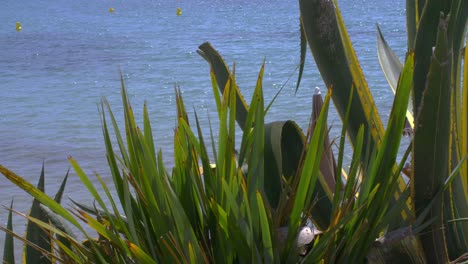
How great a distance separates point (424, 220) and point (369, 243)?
0.59ft

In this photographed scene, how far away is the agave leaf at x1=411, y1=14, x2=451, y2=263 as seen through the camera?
1.52m

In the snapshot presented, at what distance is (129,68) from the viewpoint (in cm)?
1301

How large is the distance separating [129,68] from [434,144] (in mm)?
11634

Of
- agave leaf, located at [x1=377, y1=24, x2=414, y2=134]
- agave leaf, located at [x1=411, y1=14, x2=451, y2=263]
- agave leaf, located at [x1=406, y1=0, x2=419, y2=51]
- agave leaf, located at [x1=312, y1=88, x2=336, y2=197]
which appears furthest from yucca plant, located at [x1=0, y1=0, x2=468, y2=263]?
agave leaf, located at [x1=377, y1=24, x2=414, y2=134]

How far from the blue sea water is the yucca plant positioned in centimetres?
20

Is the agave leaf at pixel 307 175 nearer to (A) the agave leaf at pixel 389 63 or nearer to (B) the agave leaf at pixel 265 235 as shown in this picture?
(B) the agave leaf at pixel 265 235

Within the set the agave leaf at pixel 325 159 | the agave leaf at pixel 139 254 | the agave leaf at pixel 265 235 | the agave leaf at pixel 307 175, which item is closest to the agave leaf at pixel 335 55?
the agave leaf at pixel 325 159

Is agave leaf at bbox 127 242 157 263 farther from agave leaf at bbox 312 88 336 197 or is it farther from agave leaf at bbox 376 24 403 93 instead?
agave leaf at bbox 376 24 403 93

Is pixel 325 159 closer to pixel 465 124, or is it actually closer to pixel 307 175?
pixel 465 124

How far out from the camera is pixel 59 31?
20.1 meters

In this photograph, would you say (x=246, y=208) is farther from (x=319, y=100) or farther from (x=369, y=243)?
(x=319, y=100)

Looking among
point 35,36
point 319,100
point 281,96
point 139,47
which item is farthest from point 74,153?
point 35,36

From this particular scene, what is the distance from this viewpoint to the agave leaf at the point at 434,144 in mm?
1520

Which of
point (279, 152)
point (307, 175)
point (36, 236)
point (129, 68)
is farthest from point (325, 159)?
point (129, 68)
